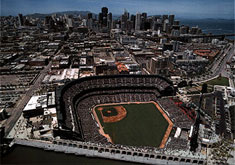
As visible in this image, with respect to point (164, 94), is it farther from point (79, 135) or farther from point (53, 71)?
point (53, 71)

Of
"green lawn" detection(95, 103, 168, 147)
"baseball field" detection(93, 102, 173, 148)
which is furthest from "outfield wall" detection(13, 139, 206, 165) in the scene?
"green lawn" detection(95, 103, 168, 147)

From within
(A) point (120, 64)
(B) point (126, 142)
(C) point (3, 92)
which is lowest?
(B) point (126, 142)

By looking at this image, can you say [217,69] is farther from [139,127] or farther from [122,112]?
[139,127]

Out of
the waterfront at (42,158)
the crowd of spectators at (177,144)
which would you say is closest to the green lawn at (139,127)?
the crowd of spectators at (177,144)

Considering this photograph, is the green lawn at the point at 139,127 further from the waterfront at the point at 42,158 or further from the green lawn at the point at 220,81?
→ the green lawn at the point at 220,81

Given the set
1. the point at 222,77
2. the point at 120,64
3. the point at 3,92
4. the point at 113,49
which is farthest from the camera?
the point at 113,49

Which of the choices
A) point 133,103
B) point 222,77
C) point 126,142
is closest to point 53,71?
point 133,103

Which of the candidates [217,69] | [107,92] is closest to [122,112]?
[107,92]
